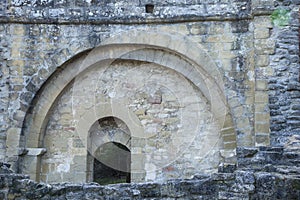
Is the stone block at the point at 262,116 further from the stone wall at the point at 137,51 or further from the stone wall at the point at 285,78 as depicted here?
the stone wall at the point at 285,78

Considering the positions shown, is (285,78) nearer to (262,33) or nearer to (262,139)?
(262,33)

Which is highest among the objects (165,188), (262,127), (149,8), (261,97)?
(149,8)

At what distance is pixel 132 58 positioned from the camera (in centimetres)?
753

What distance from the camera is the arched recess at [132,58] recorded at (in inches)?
281

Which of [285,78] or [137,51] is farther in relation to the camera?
[137,51]

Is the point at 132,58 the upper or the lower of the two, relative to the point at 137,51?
lower

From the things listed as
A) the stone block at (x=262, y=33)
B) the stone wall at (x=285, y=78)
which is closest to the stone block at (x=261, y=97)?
the stone wall at (x=285, y=78)

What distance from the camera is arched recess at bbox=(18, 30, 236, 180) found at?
7.15 metres

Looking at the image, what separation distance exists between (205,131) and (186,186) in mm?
3259

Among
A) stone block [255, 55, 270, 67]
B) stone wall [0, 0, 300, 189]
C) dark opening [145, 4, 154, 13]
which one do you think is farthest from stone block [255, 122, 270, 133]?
dark opening [145, 4, 154, 13]

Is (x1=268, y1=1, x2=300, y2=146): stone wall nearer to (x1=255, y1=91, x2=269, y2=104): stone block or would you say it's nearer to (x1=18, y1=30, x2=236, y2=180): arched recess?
(x1=255, y1=91, x2=269, y2=104): stone block

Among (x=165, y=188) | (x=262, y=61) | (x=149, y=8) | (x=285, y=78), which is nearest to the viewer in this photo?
(x=165, y=188)

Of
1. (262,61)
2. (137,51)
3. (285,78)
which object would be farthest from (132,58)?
(285,78)

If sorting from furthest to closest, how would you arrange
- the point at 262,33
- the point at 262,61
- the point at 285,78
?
the point at 262,33, the point at 262,61, the point at 285,78
